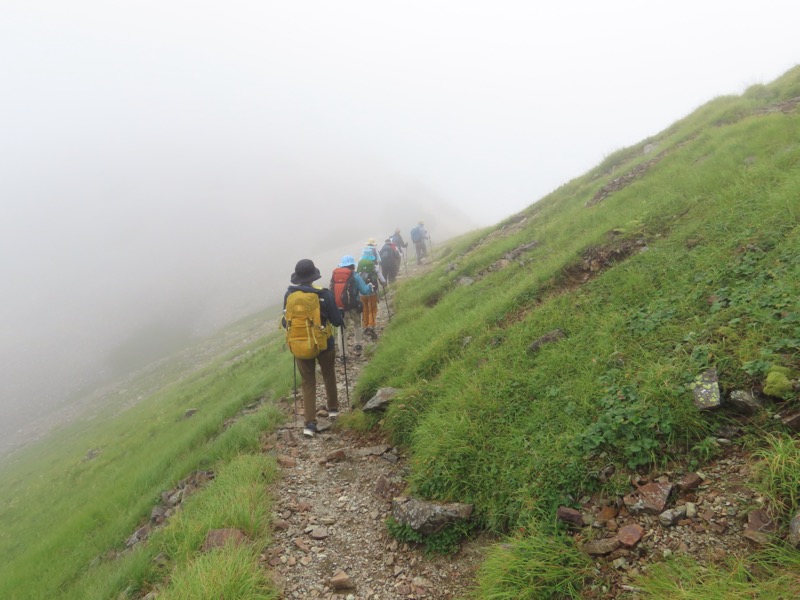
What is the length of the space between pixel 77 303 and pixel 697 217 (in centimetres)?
13097

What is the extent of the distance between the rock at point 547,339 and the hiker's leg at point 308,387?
4.86 meters

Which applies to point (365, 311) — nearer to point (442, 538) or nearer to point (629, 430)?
point (442, 538)

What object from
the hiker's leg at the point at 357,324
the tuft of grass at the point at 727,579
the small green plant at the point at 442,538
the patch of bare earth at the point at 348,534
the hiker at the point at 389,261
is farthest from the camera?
the hiker at the point at 389,261

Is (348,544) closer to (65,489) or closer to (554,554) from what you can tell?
(554,554)

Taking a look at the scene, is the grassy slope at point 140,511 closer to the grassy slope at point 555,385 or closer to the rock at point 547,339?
the grassy slope at point 555,385

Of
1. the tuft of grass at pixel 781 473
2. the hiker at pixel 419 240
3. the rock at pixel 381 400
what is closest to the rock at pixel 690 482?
the tuft of grass at pixel 781 473

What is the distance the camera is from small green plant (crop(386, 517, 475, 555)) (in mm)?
5555

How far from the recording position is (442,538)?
563 cm

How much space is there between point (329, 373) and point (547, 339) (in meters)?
5.07

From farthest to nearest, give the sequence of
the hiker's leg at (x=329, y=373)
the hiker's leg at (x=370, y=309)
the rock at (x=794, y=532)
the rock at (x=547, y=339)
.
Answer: the hiker's leg at (x=370, y=309) → the hiker's leg at (x=329, y=373) → the rock at (x=547, y=339) → the rock at (x=794, y=532)

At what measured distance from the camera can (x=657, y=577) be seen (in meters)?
3.82

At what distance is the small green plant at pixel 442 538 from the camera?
5555 millimetres

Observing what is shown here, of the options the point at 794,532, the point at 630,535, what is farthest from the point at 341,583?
the point at 794,532

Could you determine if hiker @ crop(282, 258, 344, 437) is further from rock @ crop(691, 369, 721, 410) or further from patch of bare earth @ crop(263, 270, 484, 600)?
rock @ crop(691, 369, 721, 410)
